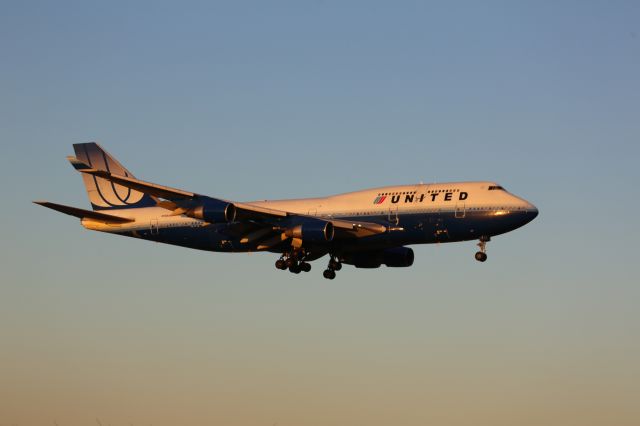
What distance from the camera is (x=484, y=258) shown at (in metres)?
73.6

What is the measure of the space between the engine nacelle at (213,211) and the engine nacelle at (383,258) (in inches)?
485

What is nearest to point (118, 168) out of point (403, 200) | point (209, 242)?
point (209, 242)

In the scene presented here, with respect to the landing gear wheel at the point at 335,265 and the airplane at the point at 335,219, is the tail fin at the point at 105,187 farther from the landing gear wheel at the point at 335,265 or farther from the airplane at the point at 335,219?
the landing gear wheel at the point at 335,265

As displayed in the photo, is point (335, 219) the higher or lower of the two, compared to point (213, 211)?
higher

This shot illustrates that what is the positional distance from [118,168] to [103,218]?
5967mm

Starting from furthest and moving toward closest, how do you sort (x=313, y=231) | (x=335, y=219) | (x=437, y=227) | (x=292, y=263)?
(x=292, y=263) → (x=335, y=219) → (x=313, y=231) → (x=437, y=227)

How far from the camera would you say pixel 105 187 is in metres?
85.2

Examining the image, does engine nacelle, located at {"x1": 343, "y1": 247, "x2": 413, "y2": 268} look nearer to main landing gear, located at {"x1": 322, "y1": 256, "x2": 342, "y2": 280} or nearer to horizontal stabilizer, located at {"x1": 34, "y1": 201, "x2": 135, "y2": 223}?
main landing gear, located at {"x1": 322, "y1": 256, "x2": 342, "y2": 280}

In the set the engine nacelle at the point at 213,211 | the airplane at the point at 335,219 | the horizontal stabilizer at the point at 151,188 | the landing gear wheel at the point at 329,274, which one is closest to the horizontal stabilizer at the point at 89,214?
the airplane at the point at 335,219

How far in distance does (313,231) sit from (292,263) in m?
5.45

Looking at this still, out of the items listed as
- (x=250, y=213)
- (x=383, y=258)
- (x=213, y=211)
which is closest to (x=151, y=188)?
(x=213, y=211)

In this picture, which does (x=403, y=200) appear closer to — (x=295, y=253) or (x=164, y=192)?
(x=295, y=253)

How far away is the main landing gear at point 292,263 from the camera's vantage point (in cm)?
7750

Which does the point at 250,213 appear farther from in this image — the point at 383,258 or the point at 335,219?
the point at 383,258
